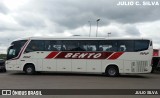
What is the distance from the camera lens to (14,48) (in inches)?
984

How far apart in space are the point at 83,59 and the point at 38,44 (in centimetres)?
377

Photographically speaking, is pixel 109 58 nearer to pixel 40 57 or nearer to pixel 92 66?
pixel 92 66

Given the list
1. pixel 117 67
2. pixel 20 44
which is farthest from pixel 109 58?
pixel 20 44

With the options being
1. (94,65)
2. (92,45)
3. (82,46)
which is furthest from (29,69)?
(92,45)

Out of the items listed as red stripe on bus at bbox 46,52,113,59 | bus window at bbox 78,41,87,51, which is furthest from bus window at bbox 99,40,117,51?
bus window at bbox 78,41,87,51

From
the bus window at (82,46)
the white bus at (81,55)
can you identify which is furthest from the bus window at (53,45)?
the bus window at (82,46)

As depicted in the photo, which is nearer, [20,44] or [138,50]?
[138,50]

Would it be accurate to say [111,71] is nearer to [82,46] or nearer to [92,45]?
[92,45]

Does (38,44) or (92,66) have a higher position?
(38,44)

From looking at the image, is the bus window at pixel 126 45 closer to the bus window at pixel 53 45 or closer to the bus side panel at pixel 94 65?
the bus side panel at pixel 94 65

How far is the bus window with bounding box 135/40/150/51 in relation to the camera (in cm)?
2284

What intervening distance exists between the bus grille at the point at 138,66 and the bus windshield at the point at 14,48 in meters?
8.73

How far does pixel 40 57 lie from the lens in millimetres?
24453

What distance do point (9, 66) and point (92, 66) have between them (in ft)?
22.0
